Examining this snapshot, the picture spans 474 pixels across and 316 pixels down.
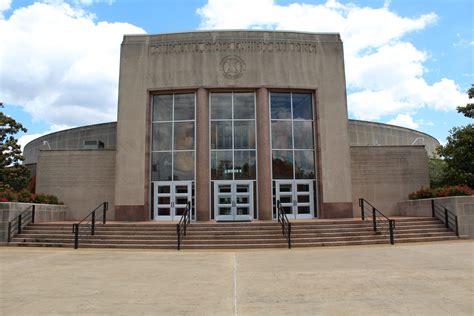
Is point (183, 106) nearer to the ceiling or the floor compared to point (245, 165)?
nearer to the ceiling

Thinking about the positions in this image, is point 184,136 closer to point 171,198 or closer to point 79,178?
point 171,198

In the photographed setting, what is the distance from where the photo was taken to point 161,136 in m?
21.2

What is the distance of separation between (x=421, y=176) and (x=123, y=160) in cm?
1639

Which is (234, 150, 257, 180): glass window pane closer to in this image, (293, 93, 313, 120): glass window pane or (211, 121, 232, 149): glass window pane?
(211, 121, 232, 149): glass window pane

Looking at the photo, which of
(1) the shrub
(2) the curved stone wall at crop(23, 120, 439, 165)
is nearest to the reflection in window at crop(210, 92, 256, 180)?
(1) the shrub

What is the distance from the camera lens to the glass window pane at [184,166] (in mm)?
20547

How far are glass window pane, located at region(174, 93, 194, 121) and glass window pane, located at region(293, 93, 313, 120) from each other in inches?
224

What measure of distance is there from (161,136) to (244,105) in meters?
4.85

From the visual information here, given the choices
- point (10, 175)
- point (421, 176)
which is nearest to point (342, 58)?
point (421, 176)

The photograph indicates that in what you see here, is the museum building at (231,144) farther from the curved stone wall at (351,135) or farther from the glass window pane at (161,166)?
the curved stone wall at (351,135)

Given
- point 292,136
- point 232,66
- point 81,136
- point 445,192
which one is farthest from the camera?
point 81,136

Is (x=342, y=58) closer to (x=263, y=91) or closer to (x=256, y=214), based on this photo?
(x=263, y=91)

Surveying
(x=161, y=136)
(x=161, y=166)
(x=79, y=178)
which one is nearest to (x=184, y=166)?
(x=161, y=166)

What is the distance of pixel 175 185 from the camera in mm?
20516
